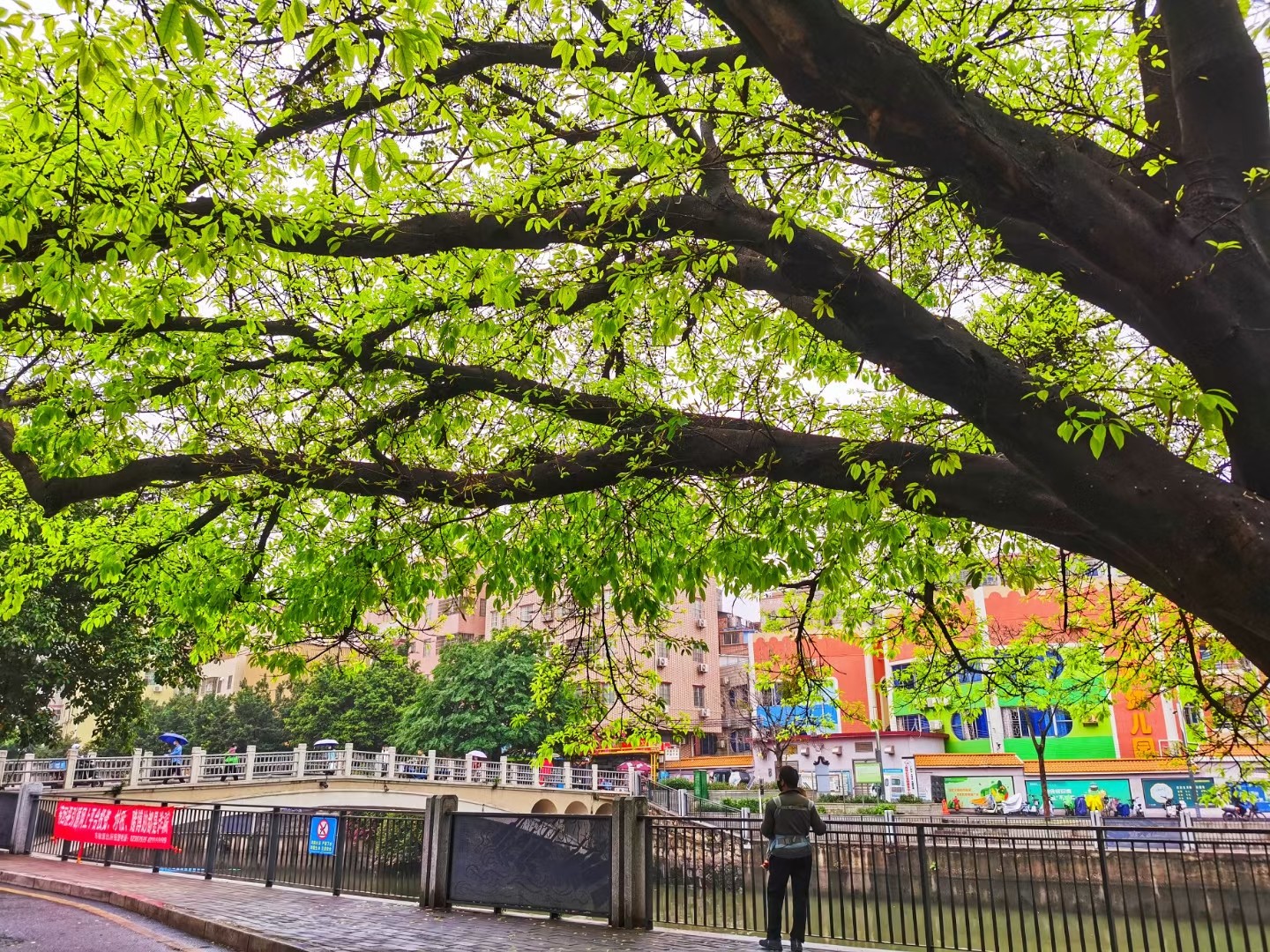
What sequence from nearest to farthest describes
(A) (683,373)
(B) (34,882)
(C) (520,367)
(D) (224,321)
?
(D) (224,321) < (C) (520,367) < (A) (683,373) < (B) (34,882)

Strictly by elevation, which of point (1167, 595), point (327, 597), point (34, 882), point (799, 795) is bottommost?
point (34, 882)

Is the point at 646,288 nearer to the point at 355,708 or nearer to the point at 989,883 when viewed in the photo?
the point at 989,883

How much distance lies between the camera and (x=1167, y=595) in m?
4.72

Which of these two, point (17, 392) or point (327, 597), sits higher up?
point (17, 392)

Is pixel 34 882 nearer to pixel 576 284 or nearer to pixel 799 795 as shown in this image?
pixel 799 795

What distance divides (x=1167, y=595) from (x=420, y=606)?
648 cm

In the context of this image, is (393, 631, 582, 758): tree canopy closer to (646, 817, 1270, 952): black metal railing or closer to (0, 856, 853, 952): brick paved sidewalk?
(0, 856, 853, 952): brick paved sidewalk

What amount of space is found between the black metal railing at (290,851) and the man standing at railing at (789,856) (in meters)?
5.54

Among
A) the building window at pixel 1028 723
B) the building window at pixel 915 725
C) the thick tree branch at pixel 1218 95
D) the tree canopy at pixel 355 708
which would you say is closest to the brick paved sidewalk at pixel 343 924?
the thick tree branch at pixel 1218 95

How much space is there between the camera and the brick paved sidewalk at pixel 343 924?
8.45 meters

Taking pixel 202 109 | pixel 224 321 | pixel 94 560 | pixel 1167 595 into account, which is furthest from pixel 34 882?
pixel 1167 595

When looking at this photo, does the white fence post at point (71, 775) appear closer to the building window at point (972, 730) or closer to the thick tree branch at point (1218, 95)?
the thick tree branch at point (1218, 95)

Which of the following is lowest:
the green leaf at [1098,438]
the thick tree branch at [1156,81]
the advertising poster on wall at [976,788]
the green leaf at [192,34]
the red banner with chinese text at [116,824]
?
the advertising poster on wall at [976,788]

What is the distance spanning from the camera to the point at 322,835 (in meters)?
12.9
